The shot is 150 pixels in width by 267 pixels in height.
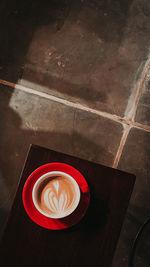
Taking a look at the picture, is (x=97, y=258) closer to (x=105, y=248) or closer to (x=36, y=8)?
(x=105, y=248)

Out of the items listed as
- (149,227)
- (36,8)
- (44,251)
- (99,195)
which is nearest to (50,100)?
(36,8)

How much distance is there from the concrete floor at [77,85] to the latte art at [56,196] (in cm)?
87

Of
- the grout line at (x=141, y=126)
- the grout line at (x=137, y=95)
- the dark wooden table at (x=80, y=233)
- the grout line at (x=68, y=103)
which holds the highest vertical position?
the grout line at (x=137, y=95)

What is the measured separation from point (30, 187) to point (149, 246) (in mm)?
1384

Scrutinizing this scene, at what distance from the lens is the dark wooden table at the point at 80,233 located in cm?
135

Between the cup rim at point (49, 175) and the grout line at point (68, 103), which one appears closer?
the cup rim at point (49, 175)

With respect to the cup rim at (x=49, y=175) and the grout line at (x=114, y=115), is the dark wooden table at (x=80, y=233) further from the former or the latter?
the grout line at (x=114, y=115)

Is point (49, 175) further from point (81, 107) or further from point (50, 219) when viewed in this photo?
point (81, 107)

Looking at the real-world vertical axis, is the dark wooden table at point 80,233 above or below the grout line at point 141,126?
below

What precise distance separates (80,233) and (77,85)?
1441 millimetres

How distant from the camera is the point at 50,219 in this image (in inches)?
52.9

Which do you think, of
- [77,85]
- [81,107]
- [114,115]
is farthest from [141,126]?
[77,85]

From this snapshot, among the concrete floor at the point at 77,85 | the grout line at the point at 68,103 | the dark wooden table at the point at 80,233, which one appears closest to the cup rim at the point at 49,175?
the dark wooden table at the point at 80,233

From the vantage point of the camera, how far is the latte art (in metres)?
1.29
